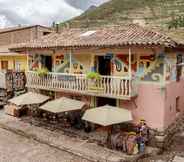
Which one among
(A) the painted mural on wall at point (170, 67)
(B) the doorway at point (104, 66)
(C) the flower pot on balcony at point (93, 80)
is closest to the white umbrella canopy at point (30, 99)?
(C) the flower pot on balcony at point (93, 80)

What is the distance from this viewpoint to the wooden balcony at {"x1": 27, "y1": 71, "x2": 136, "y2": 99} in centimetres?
1282

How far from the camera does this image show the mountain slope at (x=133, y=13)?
53594mm

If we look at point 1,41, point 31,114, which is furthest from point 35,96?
point 1,41

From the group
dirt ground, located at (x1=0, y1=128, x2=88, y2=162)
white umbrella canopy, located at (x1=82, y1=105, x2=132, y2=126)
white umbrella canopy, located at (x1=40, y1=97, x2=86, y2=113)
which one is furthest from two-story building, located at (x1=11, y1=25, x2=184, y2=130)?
dirt ground, located at (x1=0, y1=128, x2=88, y2=162)

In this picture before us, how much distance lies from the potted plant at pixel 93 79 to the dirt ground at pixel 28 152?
12.4 feet

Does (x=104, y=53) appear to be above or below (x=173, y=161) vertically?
above

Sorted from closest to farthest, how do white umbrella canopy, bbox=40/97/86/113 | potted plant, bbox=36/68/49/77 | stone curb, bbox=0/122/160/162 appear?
1. stone curb, bbox=0/122/160/162
2. white umbrella canopy, bbox=40/97/86/113
3. potted plant, bbox=36/68/49/77

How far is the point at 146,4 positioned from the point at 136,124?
5526cm

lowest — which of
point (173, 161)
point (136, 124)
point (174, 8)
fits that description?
point (173, 161)

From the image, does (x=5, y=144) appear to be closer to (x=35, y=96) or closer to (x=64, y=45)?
(x=35, y=96)

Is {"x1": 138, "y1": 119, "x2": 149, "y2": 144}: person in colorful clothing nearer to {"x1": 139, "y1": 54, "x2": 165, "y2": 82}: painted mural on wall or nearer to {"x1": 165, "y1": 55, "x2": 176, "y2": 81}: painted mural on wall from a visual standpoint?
{"x1": 139, "y1": 54, "x2": 165, "y2": 82}: painted mural on wall

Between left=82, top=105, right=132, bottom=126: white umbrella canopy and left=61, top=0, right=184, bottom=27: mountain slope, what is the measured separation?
4104 cm

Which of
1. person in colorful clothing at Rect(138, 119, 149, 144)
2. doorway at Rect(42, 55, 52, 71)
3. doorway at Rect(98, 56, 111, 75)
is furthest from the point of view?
doorway at Rect(42, 55, 52, 71)

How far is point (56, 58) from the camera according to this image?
16.8 meters
